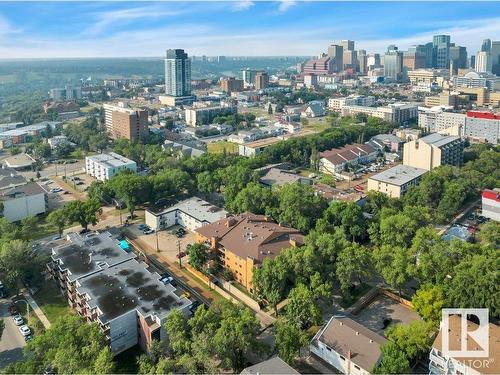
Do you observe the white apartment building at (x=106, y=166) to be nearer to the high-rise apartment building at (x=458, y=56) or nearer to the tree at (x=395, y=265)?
the tree at (x=395, y=265)

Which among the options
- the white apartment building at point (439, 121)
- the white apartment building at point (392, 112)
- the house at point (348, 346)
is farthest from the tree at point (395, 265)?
the white apartment building at point (392, 112)

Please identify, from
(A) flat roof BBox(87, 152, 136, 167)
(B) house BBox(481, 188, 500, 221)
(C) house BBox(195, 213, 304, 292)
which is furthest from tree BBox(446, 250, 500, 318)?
(A) flat roof BBox(87, 152, 136, 167)

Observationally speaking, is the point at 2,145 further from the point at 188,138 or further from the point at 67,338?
the point at 67,338

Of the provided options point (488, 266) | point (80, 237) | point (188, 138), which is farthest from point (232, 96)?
point (488, 266)

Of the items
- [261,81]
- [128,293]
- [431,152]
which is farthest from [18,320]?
[261,81]

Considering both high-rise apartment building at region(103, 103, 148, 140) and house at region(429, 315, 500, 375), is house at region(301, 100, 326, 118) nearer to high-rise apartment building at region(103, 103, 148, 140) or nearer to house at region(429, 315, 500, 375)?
high-rise apartment building at region(103, 103, 148, 140)
